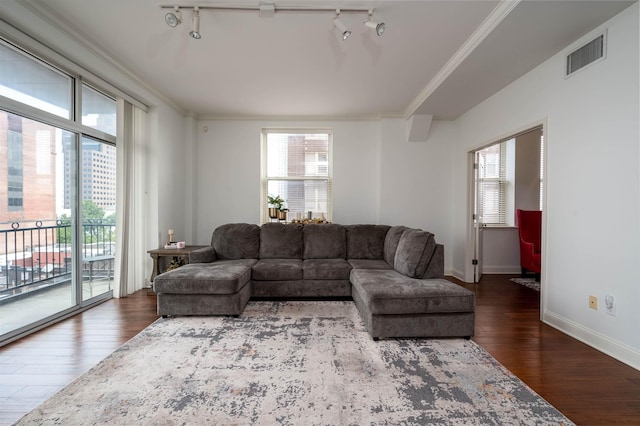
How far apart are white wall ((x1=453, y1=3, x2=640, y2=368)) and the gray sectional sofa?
100 cm

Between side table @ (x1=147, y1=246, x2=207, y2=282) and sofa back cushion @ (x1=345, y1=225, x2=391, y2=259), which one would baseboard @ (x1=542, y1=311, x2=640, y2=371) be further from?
side table @ (x1=147, y1=246, x2=207, y2=282)

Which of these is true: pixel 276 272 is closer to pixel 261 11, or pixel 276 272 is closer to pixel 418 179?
pixel 261 11

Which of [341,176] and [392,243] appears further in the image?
[341,176]

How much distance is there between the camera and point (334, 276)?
3377 millimetres

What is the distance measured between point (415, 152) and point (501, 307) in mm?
2625

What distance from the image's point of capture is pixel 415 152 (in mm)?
4719

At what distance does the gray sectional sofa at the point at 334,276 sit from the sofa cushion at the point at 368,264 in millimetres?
Result: 12

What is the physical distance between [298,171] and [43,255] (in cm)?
345

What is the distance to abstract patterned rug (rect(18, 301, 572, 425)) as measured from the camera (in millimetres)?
1495

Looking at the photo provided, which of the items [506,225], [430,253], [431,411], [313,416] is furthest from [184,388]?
[506,225]

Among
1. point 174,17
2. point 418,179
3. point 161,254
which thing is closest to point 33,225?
point 161,254

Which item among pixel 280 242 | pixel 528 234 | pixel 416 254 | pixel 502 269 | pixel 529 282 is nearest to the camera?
pixel 416 254

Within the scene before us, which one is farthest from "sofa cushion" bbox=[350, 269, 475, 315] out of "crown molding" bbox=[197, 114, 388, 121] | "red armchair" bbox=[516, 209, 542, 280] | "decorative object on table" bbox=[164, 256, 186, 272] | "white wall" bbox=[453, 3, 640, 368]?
"crown molding" bbox=[197, 114, 388, 121]

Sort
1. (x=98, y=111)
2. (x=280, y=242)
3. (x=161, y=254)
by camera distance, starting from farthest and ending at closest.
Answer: (x=280, y=242) < (x=161, y=254) < (x=98, y=111)
